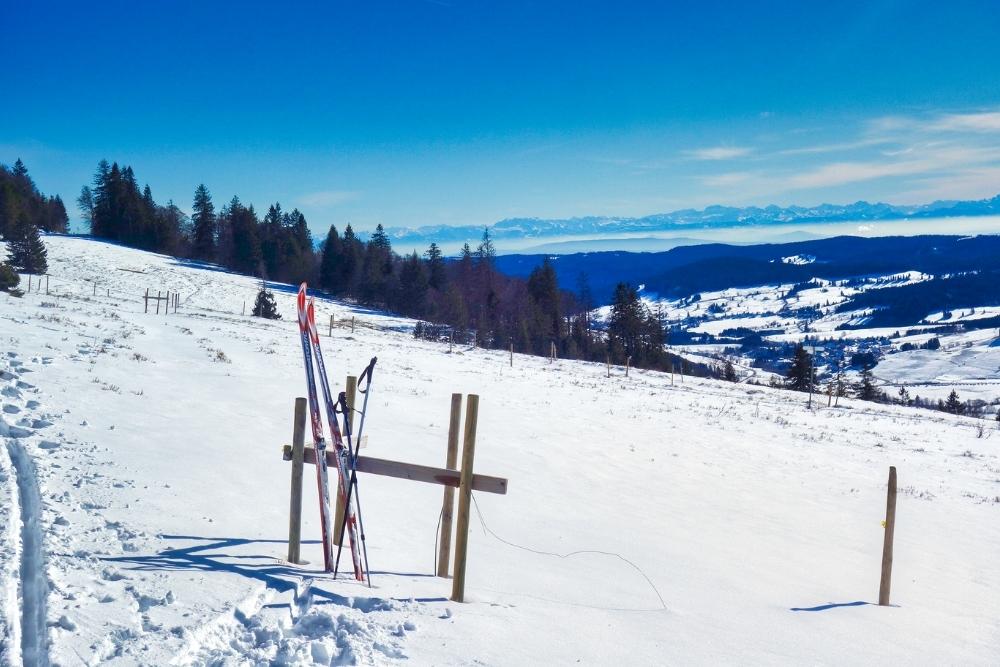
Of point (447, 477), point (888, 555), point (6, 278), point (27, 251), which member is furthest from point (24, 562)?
point (27, 251)

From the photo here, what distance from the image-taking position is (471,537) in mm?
9391

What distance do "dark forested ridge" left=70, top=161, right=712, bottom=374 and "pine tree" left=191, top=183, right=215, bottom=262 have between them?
0.15m

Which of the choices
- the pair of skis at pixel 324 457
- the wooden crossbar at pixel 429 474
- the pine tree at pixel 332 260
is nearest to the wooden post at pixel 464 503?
the wooden crossbar at pixel 429 474

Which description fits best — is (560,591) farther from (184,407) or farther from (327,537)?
(184,407)

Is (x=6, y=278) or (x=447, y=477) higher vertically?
(x=6, y=278)

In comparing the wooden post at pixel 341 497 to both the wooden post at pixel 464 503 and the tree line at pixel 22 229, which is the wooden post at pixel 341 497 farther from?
the tree line at pixel 22 229

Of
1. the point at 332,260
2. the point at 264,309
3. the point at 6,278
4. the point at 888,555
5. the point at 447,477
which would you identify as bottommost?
the point at 888,555

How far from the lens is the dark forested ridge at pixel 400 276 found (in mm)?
77188

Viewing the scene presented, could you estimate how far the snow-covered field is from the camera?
5.09m

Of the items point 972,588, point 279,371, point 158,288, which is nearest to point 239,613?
point 972,588

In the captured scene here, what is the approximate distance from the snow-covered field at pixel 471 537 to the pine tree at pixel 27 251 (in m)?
39.8

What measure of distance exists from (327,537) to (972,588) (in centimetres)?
969

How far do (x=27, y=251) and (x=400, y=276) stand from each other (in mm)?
43086

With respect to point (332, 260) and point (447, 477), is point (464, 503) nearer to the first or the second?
point (447, 477)
